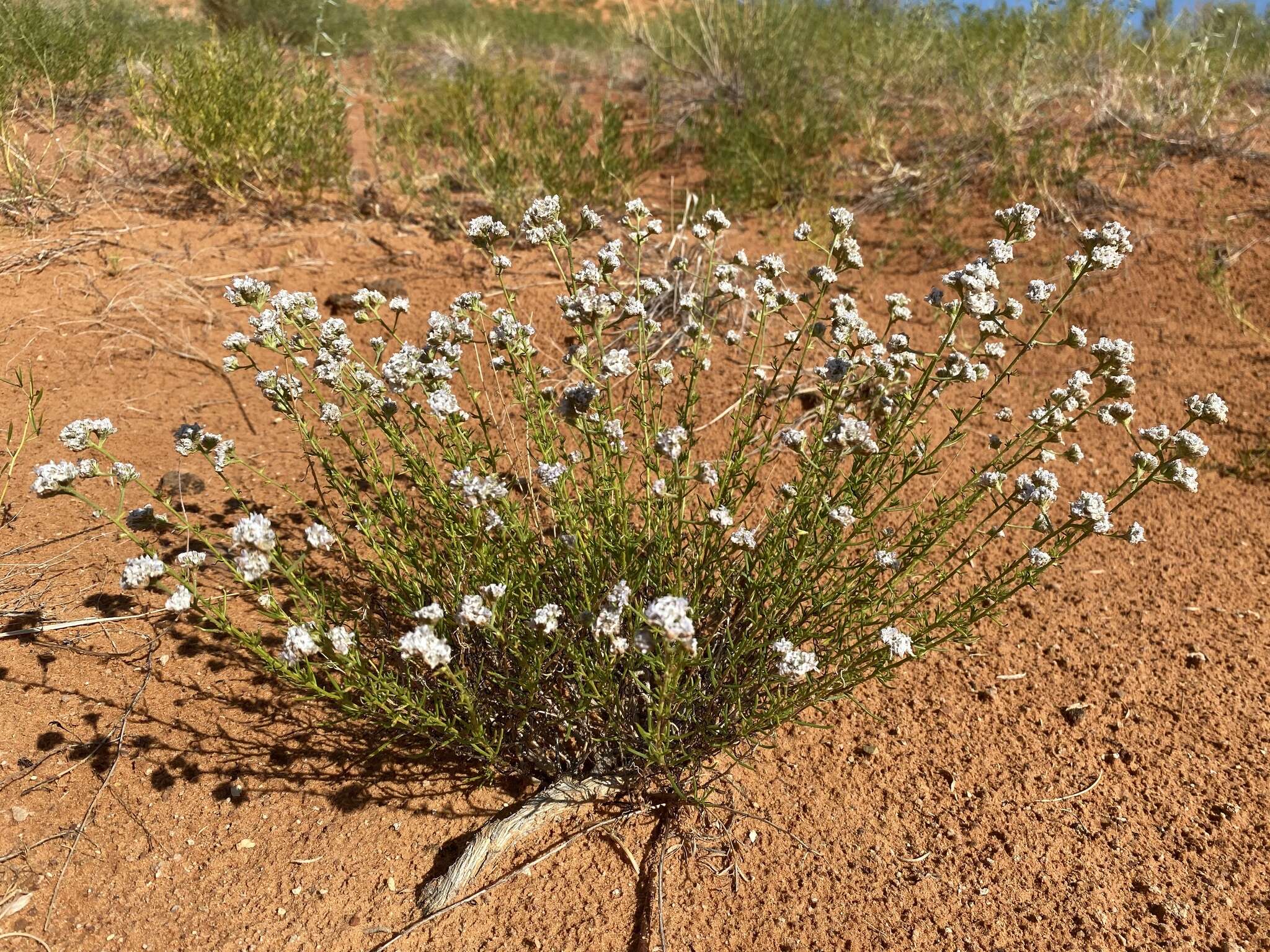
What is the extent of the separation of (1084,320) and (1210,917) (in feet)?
12.8

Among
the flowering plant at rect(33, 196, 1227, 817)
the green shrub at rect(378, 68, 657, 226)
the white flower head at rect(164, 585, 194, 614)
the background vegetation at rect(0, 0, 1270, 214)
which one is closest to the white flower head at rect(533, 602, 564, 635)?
the flowering plant at rect(33, 196, 1227, 817)

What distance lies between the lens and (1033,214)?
90.4 inches

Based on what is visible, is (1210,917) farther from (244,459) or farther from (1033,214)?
(244,459)

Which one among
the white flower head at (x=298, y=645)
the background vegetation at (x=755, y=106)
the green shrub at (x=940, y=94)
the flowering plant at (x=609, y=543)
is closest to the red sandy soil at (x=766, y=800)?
the flowering plant at (x=609, y=543)

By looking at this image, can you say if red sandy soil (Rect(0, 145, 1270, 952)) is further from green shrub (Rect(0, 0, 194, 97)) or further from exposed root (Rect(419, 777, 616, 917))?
green shrub (Rect(0, 0, 194, 97))

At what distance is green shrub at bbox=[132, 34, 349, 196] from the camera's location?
17.7 feet

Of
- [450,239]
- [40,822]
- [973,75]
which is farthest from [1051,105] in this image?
[40,822]

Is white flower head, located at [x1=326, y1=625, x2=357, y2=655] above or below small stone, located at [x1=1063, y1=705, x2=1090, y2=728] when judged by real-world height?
above

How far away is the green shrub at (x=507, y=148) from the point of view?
595cm

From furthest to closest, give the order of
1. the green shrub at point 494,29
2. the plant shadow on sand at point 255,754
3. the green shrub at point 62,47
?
the green shrub at point 494,29, the green shrub at point 62,47, the plant shadow on sand at point 255,754

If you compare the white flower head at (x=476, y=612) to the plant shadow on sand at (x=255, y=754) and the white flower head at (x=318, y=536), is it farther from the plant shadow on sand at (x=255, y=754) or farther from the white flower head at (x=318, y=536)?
the plant shadow on sand at (x=255, y=754)

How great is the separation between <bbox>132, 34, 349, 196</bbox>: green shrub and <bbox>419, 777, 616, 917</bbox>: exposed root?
498 centimetres

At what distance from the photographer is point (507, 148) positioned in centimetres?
652

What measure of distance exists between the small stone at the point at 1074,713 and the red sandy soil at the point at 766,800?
2 cm
